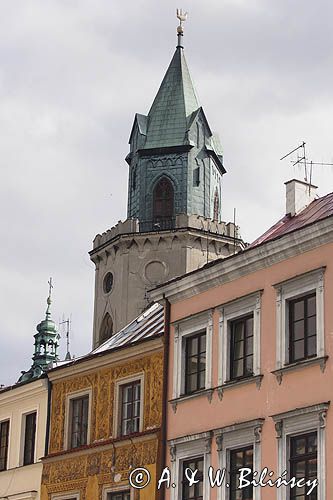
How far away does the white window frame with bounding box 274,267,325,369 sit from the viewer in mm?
29545

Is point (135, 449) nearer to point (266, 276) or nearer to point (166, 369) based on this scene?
point (166, 369)

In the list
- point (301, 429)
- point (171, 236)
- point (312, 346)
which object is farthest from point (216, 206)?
point (301, 429)

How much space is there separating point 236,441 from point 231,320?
3.21 m

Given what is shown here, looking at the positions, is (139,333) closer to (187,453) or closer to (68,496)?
(68,496)

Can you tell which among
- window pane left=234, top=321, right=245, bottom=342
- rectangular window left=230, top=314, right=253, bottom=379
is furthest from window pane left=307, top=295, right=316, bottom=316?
window pane left=234, top=321, right=245, bottom=342

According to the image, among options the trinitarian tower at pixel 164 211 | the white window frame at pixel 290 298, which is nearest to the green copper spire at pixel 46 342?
the trinitarian tower at pixel 164 211

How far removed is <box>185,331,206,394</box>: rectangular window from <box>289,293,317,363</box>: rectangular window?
358 cm

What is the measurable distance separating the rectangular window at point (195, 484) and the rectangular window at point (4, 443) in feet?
36.4

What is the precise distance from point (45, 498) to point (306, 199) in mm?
12113

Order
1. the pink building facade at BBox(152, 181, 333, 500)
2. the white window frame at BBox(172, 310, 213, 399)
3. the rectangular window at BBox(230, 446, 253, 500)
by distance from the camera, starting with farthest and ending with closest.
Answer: the white window frame at BBox(172, 310, 213, 399) → the rectangular window at BBox(230, 446, 253, 500) → the pink building facade at BBox(152, 181, 333, 500)

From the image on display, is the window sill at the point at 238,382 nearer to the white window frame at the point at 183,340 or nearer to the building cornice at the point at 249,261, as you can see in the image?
the white window frame at the point at 183,340

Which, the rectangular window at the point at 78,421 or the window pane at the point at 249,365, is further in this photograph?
the rectangular window at the point at 78,421

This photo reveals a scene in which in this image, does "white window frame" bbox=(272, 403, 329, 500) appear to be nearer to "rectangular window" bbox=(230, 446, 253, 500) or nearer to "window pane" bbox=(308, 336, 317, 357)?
"rectangular window" bbox=(230, 446, 253, 500)

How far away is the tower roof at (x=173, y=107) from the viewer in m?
76.7
